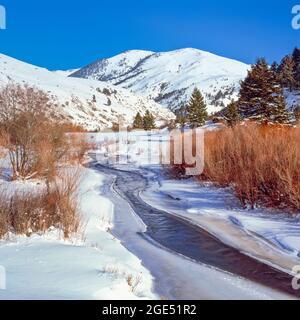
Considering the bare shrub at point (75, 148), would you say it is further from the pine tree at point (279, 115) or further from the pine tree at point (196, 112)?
the pine tree at point (196, 112)

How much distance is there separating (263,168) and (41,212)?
712 centimetres

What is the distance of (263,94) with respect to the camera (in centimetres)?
3619

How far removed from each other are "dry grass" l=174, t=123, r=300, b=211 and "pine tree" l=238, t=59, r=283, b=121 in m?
18.5

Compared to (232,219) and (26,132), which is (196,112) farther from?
(232,219)

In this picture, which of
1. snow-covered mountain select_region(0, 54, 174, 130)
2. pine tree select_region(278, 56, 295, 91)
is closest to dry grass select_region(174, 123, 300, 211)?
pine tree select_region(278, 56, 295, 91)

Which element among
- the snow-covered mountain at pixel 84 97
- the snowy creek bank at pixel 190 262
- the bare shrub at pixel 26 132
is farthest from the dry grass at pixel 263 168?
the snow-covered mountain at pixel 84 97

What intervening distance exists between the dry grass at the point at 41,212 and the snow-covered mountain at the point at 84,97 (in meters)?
58.7

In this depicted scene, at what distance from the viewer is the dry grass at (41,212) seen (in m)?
9.57

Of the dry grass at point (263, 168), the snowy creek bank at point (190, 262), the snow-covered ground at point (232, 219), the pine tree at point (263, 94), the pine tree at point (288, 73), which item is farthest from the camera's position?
the pine tree at point (288, 73)

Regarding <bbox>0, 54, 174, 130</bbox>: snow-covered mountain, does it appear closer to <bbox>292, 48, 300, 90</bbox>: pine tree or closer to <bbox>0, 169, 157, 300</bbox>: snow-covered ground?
<bbox>292, 48, 300, 90</bbox>: pine tree
